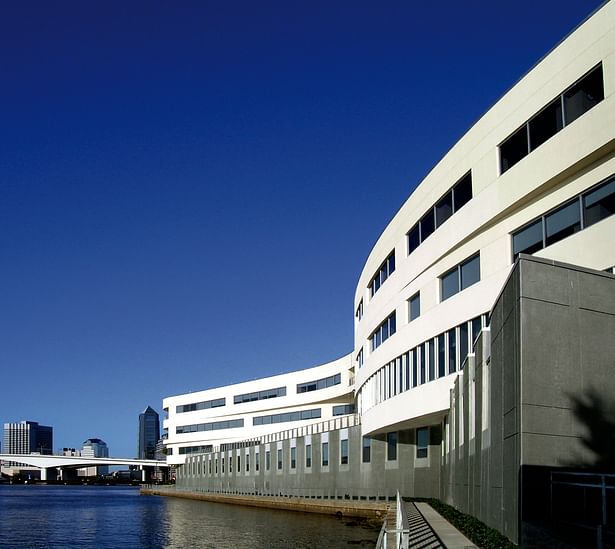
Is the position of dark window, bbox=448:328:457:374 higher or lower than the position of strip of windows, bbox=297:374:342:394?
higher

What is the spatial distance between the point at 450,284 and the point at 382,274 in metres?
14.0

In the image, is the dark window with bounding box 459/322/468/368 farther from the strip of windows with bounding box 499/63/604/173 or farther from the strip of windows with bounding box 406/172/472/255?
the strip of windows with bounding box 499/63/604/173

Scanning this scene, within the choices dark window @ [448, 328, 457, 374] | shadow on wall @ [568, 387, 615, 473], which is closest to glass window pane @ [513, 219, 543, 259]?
dark window @ [448, 328, 457, 374]

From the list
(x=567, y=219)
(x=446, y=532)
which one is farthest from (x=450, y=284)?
(x=446, y=532)

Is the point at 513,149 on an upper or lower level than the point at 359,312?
upper

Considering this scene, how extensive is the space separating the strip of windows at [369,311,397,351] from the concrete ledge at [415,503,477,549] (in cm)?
1346

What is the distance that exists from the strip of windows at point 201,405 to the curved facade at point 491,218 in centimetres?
6541

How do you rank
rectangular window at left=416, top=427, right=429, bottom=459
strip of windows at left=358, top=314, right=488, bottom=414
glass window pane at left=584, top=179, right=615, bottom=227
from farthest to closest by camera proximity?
rectangular window at left=416, top=427, right=429, bottom=459, strip of windows at left=358, top=314, right=488, bottom=414, glass window pane at left=584, top=179, right=615, bottom=227

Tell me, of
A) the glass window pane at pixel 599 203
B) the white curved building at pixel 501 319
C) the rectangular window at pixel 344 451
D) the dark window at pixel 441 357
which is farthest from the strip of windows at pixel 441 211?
the rectangular window at pixel 344 451

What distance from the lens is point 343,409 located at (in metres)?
93.2

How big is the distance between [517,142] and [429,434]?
865 inches

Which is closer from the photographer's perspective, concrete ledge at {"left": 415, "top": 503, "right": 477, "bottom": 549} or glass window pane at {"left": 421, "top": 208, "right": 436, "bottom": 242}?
concrete ledge at {"left": 415, "top": 503, "right": 477, "bottom": 549}

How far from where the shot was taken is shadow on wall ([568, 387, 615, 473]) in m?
19.3

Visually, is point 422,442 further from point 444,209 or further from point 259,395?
point 259,395
